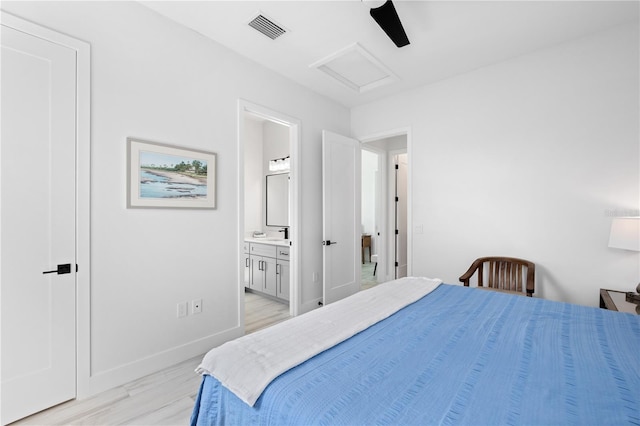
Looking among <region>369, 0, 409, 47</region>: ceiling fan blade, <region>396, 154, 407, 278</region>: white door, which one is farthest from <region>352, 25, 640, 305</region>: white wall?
<region>369, 0, 409, 47</region>: ceiling fan blade

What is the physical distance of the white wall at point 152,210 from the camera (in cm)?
205

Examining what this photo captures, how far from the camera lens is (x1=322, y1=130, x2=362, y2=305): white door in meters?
3.72

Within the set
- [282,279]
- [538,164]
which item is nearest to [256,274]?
[282,279]

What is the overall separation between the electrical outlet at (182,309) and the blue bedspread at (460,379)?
1.45m

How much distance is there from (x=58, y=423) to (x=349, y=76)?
386cm

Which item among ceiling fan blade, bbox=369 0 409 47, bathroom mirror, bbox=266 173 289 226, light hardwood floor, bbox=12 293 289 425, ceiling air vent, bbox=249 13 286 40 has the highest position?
ceiling air vent, bbox=249 13 286 40

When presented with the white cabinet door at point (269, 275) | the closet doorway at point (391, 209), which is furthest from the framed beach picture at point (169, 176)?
the closet doorway at point (391, 209)

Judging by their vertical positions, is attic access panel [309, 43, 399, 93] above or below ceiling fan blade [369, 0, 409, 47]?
above

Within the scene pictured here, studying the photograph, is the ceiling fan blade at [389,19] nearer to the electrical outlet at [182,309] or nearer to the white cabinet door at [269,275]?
the electrical outlet at [182,309]

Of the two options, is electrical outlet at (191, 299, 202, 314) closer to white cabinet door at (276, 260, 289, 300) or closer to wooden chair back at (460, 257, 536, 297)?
white cabinet door at (276, 260, 289, 300)

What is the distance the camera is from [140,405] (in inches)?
75.7

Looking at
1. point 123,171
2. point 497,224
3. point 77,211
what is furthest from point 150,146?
point 497,224

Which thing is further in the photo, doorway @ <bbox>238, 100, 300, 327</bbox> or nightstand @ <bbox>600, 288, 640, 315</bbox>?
doorway @ <bbox>238, 100, 300, 327</bbox>

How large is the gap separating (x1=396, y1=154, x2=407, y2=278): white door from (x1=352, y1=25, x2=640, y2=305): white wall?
4.64 ft
